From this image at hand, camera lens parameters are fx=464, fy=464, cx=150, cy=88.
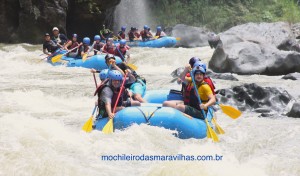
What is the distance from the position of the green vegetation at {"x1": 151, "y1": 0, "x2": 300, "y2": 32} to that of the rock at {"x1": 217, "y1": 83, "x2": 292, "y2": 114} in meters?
21.3

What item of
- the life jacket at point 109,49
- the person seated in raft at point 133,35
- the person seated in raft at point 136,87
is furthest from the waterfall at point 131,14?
the person seated in raft at point 136,87

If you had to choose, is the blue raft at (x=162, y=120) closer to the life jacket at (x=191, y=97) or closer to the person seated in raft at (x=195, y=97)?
the person seated in raft at (x=195, y=97)

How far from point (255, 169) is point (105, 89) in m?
2.18

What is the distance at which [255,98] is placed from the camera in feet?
27.0

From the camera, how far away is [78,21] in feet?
66.8

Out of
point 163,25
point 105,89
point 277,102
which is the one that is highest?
point 105,89

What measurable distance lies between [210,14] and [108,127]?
84.0 ft

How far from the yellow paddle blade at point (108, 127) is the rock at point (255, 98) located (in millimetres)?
3107

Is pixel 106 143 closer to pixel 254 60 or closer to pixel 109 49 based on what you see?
pixel 254 60

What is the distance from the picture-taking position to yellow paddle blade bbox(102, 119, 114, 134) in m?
5.51

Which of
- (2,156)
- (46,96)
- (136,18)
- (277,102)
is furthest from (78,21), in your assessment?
(2,156)

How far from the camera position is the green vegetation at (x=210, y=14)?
1171 inches

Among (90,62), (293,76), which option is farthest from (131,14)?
(293,76)

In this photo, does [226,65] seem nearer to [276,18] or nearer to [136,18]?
[136,18]
